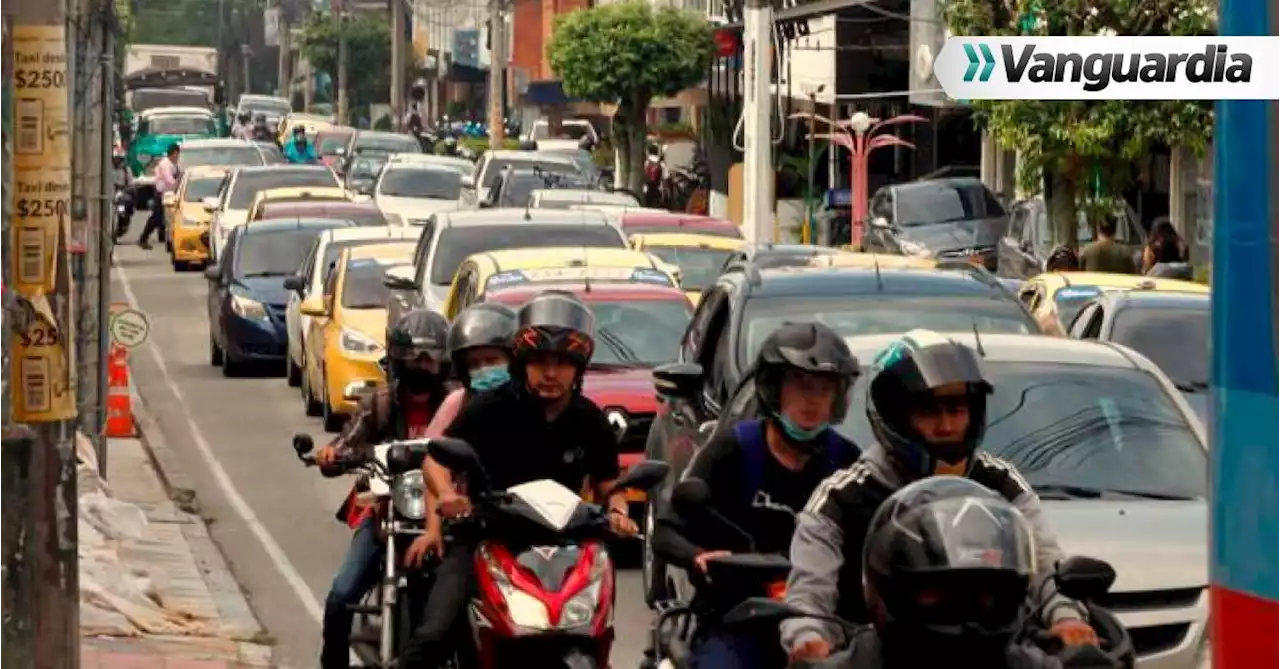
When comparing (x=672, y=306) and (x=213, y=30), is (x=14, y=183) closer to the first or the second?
(x=672, y=306)

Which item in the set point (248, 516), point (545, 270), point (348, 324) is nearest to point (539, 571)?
point (248, 516)

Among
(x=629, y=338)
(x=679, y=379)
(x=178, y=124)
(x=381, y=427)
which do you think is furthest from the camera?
(x=178, y=124)

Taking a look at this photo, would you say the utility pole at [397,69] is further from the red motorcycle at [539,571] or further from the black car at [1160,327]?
the red motorcycle at [539,571]

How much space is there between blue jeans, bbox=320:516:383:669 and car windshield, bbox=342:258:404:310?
14145 mm

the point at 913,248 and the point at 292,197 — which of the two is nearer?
the point at 913,248

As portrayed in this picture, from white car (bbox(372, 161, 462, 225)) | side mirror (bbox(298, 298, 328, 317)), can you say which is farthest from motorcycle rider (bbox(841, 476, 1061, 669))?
white car (bbox(372, 161, 462, 225))

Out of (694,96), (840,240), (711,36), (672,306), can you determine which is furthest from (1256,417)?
(694,96)

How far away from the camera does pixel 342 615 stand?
420 inches

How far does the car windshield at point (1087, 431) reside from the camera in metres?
11.3

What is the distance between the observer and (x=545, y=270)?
66.8 feet

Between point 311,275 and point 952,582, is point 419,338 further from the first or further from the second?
point 311,275

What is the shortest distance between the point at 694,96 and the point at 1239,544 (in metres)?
58.5

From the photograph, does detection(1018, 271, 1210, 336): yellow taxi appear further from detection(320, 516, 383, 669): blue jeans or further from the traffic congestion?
detection(320, 516, 383, 669): blue jeans

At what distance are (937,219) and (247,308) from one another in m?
11.6
